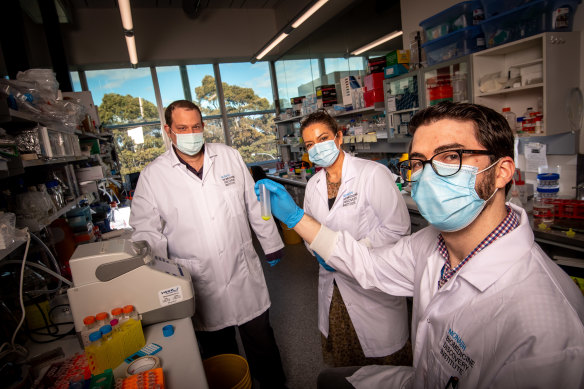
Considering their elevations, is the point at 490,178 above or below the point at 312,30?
below

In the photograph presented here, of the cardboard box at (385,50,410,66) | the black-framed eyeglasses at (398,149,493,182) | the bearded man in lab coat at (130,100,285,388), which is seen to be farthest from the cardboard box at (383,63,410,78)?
the black-framed eyeglasses at (398,149,493,182)

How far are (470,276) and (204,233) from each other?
1.42m

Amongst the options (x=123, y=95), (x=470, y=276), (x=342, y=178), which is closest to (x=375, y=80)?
(x=342, y=178)

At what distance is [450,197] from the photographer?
0.99 metres

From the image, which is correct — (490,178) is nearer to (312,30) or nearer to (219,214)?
(219,214)

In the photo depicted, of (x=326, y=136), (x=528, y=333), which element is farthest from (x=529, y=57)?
(x=528, y=333)

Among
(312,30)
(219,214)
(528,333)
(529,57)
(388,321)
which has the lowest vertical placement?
(388,321)

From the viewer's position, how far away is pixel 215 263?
6.11 ft

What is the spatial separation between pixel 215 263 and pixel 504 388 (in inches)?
58.7

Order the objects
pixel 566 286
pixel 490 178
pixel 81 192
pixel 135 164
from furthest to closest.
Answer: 1. pixel 135 164
2. pixel 81 192
3. pixel 490 178
4. pixel 566 286

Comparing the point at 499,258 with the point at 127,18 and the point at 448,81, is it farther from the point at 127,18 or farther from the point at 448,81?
the point at 127,18

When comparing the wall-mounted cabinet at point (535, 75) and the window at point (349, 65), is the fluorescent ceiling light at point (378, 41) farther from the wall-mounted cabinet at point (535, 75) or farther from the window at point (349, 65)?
the wall-mounted cabinet at point (535, 75)

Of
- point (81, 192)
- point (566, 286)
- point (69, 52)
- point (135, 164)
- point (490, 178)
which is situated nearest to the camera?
point (566, 286)

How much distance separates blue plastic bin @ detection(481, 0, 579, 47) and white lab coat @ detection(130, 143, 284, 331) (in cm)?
228
